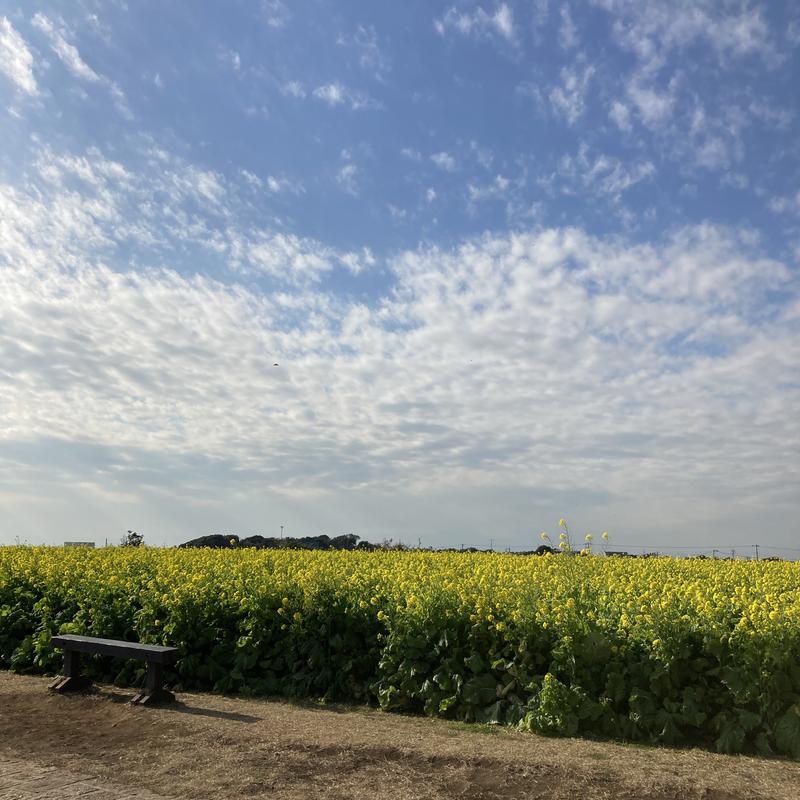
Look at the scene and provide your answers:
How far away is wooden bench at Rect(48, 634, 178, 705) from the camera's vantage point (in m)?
7.29

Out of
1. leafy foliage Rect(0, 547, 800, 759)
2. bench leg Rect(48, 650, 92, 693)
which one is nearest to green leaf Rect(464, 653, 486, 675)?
leafy foliage Rect(0, 547, 800, 759)

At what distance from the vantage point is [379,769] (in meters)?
5.23

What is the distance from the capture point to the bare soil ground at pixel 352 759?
15.9 feet

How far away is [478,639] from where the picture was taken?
22.9 feet

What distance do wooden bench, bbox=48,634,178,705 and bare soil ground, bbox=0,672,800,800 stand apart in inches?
10.2

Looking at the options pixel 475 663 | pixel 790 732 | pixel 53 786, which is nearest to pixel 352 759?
pixel 475 663

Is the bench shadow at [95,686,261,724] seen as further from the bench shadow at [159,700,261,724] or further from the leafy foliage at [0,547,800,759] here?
the leafy foliage at [0,547,800,759]

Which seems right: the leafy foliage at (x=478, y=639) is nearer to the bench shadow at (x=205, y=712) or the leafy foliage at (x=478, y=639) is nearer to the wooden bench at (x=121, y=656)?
the wooden bench at (x=121, y=656)

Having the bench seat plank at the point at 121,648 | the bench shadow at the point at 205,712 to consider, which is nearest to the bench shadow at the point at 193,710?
the bench shadow at the point at 205,712

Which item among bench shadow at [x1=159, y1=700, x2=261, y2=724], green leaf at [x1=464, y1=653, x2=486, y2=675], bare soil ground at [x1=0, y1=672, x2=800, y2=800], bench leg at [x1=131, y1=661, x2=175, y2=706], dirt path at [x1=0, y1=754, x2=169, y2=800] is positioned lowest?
dirt path at [x1=0, y1=754, x2=169, y2=800]

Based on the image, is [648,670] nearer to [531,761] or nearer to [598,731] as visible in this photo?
[598,731]

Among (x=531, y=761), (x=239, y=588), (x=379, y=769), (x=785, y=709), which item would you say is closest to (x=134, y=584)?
(x=239, y=588)

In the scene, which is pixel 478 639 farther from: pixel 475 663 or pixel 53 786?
pixel 53 786

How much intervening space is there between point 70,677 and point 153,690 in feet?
4.52
